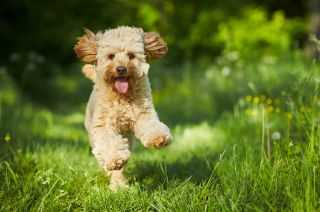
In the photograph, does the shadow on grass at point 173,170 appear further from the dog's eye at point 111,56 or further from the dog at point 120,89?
the dog's eye at point 111,56

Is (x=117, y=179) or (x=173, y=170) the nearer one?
(x=117, y=179)

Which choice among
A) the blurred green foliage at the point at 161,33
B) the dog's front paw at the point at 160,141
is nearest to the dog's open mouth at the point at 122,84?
the dog's front paw at the point at 160,141

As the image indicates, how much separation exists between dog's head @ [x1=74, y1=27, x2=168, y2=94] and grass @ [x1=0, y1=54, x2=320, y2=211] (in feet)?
2.29

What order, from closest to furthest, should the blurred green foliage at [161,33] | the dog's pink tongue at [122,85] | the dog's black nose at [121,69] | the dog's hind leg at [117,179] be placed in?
the dog's black nose at [121,69] < the dog's pink tongue at [122,85] < the dog's hind leg at [117,179] < the blurred green foliage at [161,33]

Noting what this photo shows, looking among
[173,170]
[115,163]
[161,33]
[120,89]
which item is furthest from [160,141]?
[161,33]

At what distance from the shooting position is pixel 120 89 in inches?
153

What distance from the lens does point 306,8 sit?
60.2 ft

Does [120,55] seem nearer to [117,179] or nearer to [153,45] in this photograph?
[153,45]

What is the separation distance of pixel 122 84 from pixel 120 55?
20cm

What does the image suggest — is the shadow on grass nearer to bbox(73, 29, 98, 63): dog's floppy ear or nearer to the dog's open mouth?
the dog's open mouth

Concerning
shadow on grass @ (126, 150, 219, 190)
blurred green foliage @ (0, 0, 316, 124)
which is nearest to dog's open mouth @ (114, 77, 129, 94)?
shadow on grass @ (126, 150, 219, 190)

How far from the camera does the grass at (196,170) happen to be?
3.44 metres

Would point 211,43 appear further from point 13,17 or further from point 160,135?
point 160,135

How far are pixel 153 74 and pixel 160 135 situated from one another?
7.86 metres
